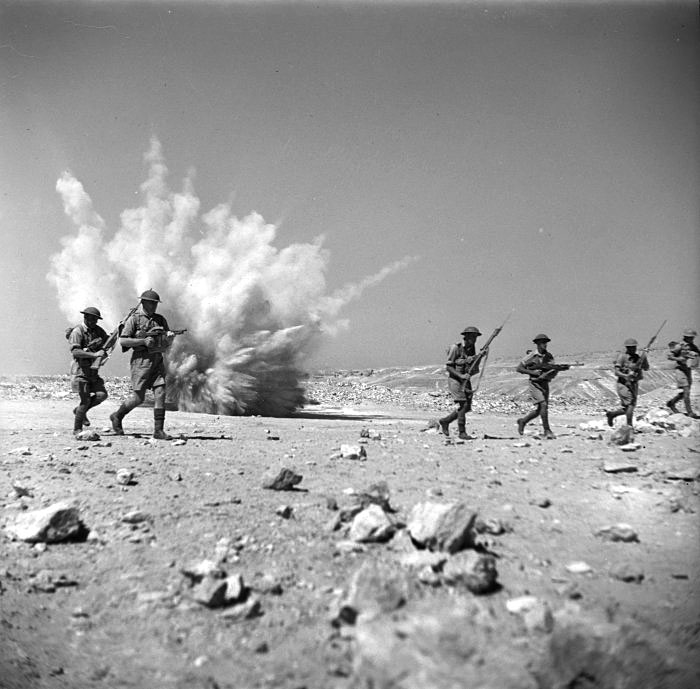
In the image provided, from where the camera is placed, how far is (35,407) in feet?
38.0

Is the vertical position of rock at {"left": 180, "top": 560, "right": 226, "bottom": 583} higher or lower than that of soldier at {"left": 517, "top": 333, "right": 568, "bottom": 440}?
lower

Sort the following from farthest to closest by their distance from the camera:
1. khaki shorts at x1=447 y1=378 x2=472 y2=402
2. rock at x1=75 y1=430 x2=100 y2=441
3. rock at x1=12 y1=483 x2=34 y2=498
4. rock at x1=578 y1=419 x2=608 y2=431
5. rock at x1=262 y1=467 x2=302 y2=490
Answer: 1. rock at x1=578 y1=419 x2=608 y2=431
2. khaki shorts at x1=447 y1=378 x2=472 y2=402
3. rock at x1=75 y1=430 x2=100 y2=441
4. rock at x1=262 y1=467 x2=302 y2=490
5. rock at x1=12 y1=483 x2=34 y2=498

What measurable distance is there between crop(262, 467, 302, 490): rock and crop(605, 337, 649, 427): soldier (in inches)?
282

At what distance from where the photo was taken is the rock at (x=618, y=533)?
311 centimetres

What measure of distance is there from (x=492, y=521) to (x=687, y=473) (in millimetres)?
2642

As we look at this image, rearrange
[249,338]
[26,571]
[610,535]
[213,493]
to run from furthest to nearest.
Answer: [249,338], [213,493], [610,535], [26,571]

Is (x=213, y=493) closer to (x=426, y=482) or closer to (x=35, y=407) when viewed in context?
(x=426, y=482)

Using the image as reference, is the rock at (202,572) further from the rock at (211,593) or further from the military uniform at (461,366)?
the military uniform at (461,366)

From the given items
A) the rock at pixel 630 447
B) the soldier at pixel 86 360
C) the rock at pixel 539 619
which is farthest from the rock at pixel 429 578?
the soldier at pixel 86 360

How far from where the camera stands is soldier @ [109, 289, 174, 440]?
6867mm

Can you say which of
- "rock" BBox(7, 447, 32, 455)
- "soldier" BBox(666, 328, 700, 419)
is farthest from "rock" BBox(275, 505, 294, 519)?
"soldier" BBox(666, 328, 700, 419)

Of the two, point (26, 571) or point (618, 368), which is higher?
point (618, 368)

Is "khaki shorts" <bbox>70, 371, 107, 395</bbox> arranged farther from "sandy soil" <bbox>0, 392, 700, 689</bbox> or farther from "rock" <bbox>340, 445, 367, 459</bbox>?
"rock" <bbox>340, 445, 367, 459</bbox>

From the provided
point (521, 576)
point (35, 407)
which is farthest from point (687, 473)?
point (35, 407)
